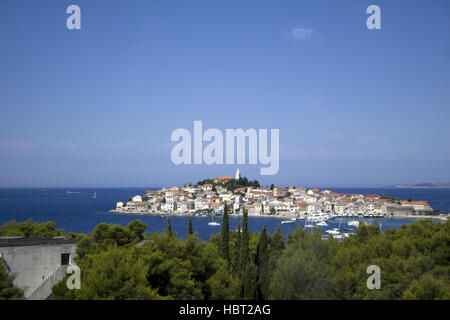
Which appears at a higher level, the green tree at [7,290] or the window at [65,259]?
the green tree at [7,290]

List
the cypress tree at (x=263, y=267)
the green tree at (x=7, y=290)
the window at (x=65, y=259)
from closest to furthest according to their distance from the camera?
the green tree at (x=7, y=290), the window at (x=65, y=259), the cypress tree at (x=263, y=267)

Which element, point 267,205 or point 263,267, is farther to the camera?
point 267,205

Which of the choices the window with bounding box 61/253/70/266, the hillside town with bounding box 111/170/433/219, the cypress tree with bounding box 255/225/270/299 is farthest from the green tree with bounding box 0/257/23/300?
the hillside town with bounding box 111/170/433/219

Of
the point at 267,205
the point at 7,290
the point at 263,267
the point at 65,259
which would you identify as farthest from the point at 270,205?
the point at 7,290

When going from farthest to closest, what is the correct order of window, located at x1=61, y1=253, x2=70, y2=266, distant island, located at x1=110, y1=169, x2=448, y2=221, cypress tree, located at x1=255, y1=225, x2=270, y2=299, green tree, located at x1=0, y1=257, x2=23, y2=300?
distant island, located at x1=110, y1=169, x2=448, y2=221 → cypress tree, located at x1=255, y1=225, x2=270, y2=299 → window, located at x1=61, y1=253, x2=70, y2=266 → green tree, located at x1=0, y1=257, x2=23, y2=300

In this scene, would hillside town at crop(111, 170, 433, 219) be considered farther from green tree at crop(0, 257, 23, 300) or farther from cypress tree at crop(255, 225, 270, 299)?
green tree at crop(0, 257, 23, 300)

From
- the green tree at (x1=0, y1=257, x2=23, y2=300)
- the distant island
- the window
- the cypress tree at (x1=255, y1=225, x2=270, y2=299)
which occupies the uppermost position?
the green tree at (x1=0, y1=257, x2=23, y2=300)

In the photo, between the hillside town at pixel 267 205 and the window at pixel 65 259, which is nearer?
the window at pixel 65 259

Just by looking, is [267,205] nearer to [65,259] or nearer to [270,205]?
[270,205]

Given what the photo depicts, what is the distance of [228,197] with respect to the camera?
60.0m

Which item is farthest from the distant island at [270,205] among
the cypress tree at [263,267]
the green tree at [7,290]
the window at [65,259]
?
the green tree at [7,290]

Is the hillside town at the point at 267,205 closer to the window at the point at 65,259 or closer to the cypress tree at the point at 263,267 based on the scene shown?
the cypress tree at the point at 263,267
